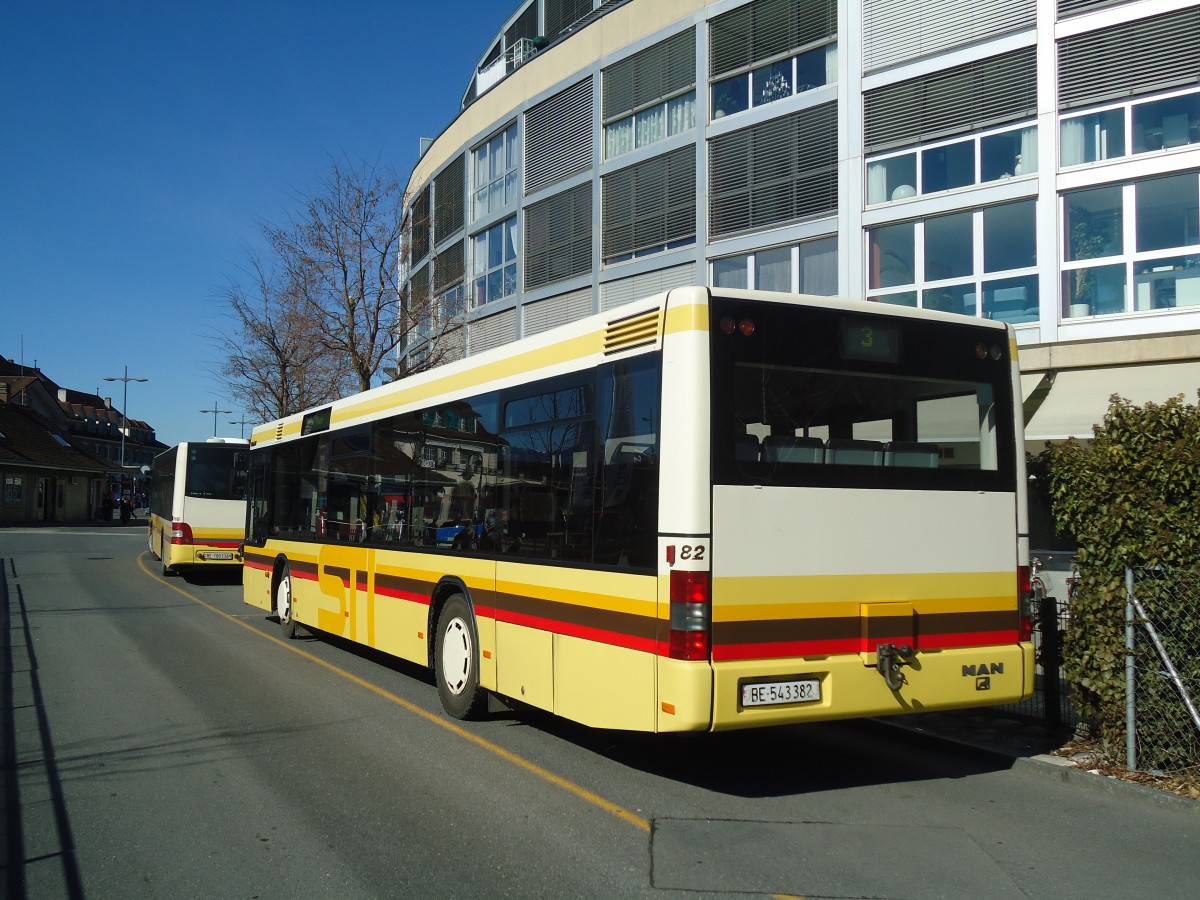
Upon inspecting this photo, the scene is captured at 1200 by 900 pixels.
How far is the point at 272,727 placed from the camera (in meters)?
8.20

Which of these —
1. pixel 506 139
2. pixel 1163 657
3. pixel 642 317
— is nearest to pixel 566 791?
pixel 642 317

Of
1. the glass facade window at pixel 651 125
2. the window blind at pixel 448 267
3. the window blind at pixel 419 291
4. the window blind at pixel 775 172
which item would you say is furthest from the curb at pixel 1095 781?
the window blind at pixel 448 267

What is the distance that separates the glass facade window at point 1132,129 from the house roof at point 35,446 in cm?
5641

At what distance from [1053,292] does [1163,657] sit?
11.2m

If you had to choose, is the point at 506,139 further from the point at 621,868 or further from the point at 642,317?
the point at 621,868

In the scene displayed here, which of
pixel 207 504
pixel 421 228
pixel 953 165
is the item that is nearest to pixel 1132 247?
pixel 953 165

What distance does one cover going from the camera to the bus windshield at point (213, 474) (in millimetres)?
22719

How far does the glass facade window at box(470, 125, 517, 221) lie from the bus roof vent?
23376 millimetres

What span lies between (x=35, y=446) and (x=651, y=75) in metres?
53.4

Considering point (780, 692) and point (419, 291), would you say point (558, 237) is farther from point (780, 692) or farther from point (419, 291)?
point (780, 692)

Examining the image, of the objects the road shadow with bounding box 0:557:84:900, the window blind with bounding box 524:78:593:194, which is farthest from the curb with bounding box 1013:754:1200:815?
the window blind with bounding box 524:78:593:194

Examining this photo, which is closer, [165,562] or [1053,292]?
[1053,292]

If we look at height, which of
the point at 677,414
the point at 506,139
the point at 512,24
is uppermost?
the point at 512,24

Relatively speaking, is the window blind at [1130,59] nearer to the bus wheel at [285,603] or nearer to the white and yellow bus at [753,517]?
the white and yellow bus at [753,517]
